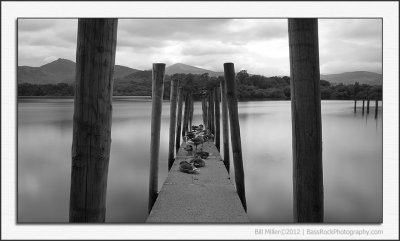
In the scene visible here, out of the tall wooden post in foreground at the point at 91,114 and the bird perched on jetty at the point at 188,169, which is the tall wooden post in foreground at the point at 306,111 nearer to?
the tall wooden post in foreground at the point at 91,114

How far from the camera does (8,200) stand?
2436mm

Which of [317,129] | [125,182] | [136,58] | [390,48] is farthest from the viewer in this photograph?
[125,182]

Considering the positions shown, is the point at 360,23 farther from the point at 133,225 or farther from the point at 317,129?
the point at 133,225

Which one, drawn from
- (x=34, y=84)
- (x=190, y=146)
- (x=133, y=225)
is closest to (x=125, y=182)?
(x=190, y=146)

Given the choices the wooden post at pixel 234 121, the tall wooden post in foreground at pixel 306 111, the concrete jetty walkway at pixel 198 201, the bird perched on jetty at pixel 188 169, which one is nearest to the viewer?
the tall wooden post in foreground at pixel 306 111

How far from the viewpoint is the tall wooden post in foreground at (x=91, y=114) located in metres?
1.90

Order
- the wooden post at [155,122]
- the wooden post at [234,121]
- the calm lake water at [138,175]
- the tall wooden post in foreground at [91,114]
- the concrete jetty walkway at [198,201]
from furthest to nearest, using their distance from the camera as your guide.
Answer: the wooden post at [234,121] → the wooden post at [155,122] → the concrete jetty walkway at [198,201] → the calm lake water at [138,175] → the tall wooden post in foreground at [91,114]

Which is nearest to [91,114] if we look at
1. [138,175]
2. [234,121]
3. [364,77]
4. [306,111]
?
[306,111]

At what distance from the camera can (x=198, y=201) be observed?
205 inches

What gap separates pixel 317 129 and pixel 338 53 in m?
1.42

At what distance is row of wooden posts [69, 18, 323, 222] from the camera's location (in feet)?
6.24

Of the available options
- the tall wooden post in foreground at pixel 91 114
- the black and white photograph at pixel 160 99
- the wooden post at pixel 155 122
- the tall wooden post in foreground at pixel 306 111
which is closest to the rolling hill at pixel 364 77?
the black and white photograph at pixel 160 99

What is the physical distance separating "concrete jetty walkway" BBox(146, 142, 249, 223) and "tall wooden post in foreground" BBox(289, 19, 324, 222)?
2434 millimetres

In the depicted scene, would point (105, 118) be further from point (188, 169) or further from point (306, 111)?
point (188, 169)
